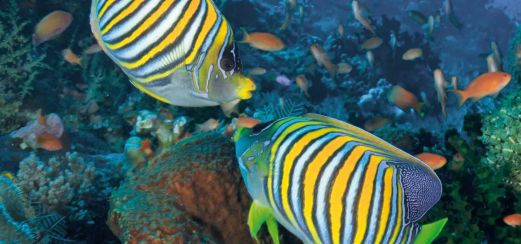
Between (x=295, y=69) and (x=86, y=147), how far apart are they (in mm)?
7355

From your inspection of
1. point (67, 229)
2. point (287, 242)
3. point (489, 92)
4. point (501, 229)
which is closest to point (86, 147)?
point (67, 229)

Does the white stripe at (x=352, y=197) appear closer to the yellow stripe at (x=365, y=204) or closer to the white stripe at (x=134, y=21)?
the yellow stripe at (x=365, y=204)

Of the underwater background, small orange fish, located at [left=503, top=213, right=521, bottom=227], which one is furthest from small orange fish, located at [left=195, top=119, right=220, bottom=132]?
small orange fish, located at [left=503, top=213, right=521, bottom=227]

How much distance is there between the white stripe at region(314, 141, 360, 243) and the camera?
1586mm

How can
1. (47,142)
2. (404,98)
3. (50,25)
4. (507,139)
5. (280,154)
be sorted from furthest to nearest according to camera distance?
Result: (404,98)
(50,25)
(47,142)
(507,139)
(280,154)

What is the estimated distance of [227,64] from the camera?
62.6 inches

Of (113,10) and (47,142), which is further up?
(113,10)

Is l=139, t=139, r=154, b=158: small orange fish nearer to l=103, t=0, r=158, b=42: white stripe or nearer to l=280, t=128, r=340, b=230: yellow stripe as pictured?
l=103, t=0, r=158, b=42: white stripe

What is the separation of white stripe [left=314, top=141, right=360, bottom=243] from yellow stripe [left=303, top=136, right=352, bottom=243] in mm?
19

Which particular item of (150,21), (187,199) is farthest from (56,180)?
(150,21)

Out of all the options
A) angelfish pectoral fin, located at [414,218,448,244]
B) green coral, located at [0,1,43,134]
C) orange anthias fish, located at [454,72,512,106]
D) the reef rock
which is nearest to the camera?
angelfish pectoral fin, located at [414,218,448,244]

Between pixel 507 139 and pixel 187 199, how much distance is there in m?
2.81

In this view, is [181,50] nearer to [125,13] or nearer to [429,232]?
[125,13]

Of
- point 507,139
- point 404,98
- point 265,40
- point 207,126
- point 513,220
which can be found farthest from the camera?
point 265,40
